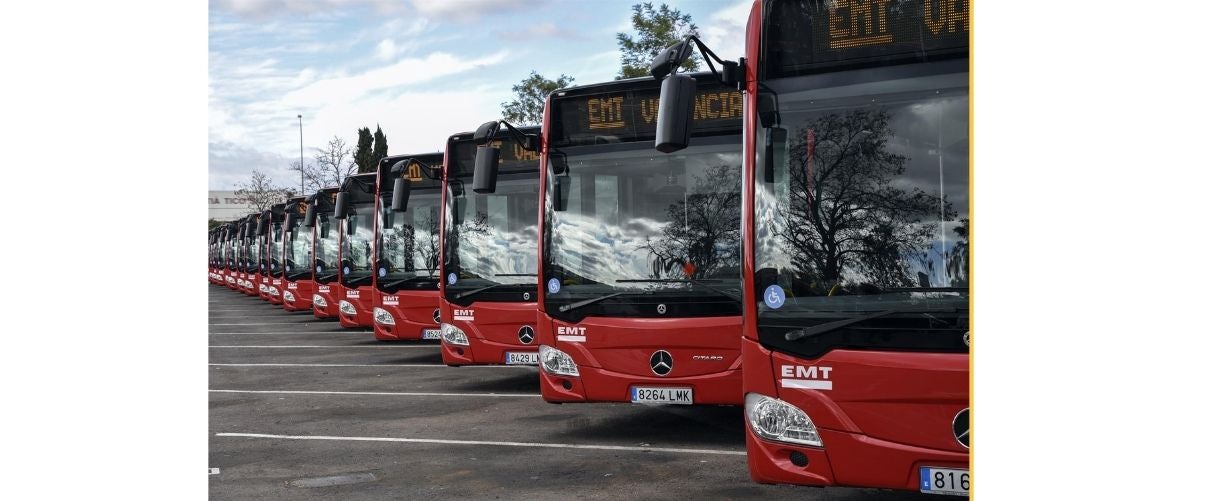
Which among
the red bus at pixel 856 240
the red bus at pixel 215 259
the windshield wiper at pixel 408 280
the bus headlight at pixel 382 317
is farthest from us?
the red bus at pixel 215 259

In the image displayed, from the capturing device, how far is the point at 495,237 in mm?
12641

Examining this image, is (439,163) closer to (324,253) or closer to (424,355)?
(424,355)

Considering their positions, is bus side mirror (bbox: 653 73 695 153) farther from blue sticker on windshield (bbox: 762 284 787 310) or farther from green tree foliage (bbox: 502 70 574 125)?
green tree foliage (bbox: 502 70 574 125)

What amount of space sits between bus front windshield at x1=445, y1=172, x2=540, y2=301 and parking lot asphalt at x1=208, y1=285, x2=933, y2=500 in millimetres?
1205

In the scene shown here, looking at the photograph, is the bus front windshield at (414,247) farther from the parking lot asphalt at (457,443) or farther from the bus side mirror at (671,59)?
the bus side mirror at (671,59)

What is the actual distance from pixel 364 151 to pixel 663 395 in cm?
6967

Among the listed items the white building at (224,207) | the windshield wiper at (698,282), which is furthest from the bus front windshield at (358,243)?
the white building at (224,207)

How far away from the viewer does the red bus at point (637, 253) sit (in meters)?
8.38

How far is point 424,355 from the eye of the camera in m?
18.4

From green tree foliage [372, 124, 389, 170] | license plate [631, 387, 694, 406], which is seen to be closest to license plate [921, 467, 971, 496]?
license plate [631, 387, 694, 406]

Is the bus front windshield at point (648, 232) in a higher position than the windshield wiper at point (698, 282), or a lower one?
higher

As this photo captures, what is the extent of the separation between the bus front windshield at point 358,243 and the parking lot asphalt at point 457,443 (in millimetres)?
4586

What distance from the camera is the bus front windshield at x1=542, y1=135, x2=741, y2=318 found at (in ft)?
27.6
